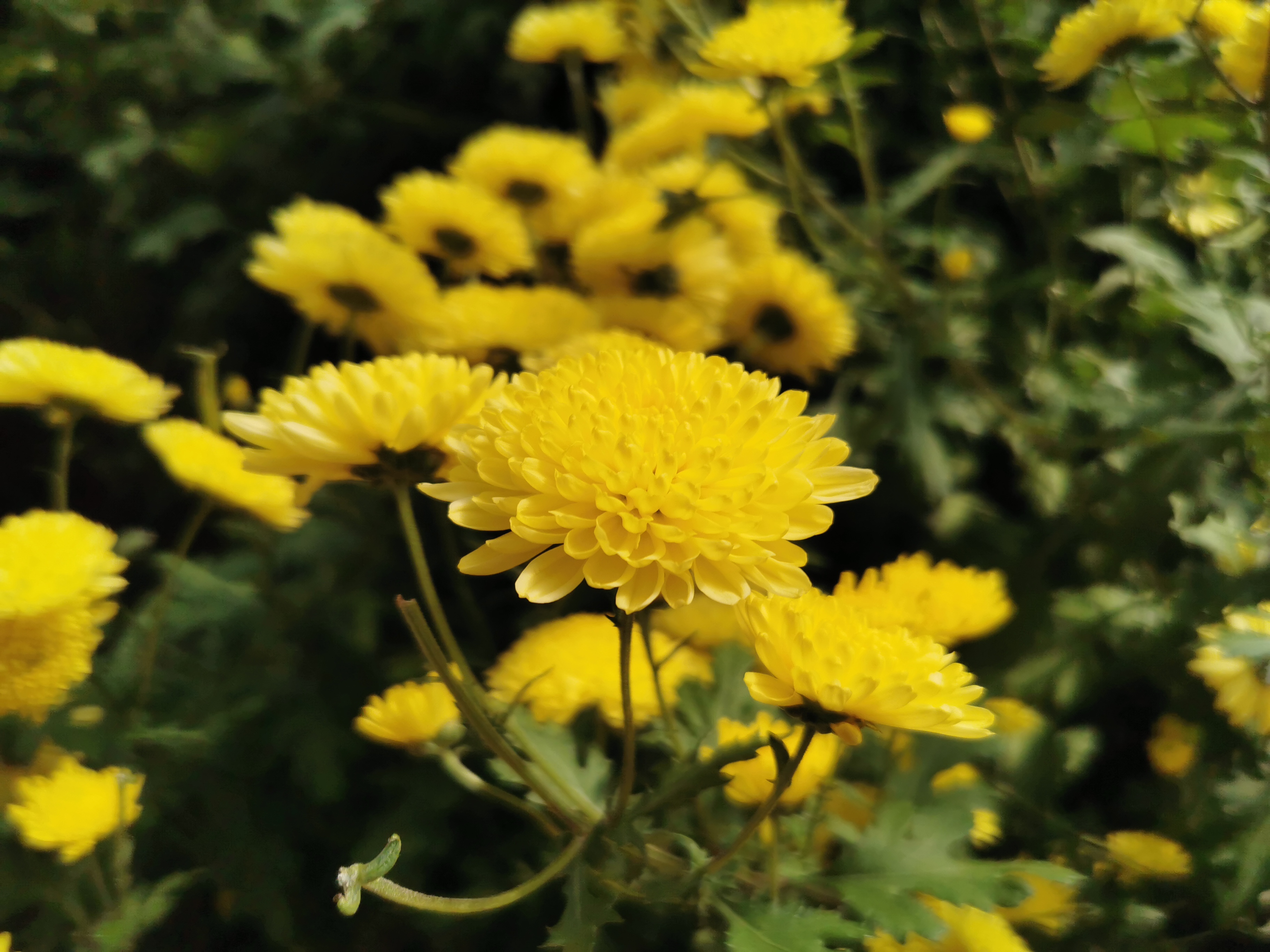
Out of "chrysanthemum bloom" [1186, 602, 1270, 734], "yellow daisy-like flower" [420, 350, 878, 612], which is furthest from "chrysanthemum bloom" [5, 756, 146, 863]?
"chrysanthemum bloom" [1186, 602, 1270, 734]

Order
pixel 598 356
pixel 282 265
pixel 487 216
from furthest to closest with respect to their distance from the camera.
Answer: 1. pixel 487 216
2. pixel 282 265
3. pixel 598 356

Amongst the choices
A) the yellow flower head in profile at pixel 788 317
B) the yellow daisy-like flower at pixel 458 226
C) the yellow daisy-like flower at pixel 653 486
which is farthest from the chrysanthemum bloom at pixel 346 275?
the yellow daisy-like flower at pixel 653 486

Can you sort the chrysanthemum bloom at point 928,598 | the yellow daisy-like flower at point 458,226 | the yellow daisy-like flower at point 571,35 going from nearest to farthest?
the chrysanthemum bloom at point 928,598
the yellow daisy-like flower at point 458,226
the yellow daisy-like flower at point 571,35

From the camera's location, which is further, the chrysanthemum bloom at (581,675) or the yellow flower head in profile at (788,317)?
the yellow flower head in profile at (788,317)

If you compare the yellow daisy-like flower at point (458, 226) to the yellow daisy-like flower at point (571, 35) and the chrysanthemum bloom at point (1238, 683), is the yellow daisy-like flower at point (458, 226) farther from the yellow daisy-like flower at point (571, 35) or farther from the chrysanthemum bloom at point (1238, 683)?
the chrysanthemum bloom at point (1238, 683)

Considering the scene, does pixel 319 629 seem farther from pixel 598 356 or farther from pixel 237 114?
pixel 237 114

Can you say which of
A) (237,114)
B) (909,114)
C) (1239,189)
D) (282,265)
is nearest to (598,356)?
(282,265)
